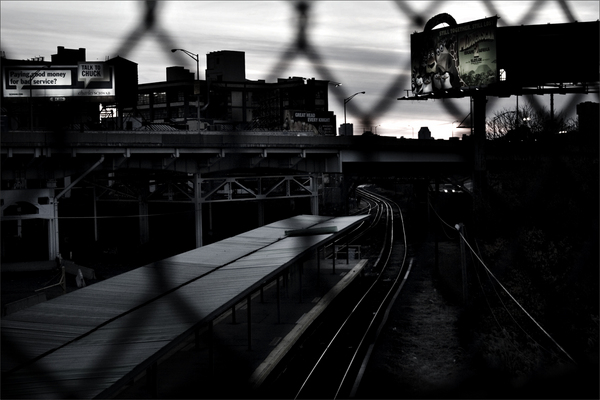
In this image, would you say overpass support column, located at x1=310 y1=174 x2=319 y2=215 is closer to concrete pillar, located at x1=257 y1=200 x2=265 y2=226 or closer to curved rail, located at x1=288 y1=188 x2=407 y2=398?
concrete pillar, located at x1=257 y1=200 x2=265 y2=226

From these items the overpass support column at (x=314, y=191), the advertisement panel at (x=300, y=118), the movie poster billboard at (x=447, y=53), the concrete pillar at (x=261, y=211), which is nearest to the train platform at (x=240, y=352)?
the advertisement panel at (x=300, y=118)

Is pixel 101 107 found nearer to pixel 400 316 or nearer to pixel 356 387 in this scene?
pixel 356 387

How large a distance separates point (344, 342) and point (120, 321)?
610 centimetres

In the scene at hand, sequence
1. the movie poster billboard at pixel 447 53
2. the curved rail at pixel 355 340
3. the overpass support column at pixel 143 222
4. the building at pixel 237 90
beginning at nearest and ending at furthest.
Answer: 1. the building at pixel 237 90
2. the movie poster billboard at pixel 447 53
3. the curved rail at pixel 355 340
4. the overpass support column at pixel 143 222

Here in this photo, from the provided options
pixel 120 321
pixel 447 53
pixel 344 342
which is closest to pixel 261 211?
pixel 344 342

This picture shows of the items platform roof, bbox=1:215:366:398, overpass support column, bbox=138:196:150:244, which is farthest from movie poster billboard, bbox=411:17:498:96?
overpass support column, bbox=138:196:150:244

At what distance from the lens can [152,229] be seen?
2862cm

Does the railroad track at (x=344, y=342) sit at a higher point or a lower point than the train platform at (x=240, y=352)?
lower

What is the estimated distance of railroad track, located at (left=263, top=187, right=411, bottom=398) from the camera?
7.82m

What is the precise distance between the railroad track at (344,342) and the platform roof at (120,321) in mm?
1421

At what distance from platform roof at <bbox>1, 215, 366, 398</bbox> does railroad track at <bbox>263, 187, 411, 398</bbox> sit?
55.9 inches

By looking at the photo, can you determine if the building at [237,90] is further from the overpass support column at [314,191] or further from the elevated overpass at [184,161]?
the overpass support column at [314,191]

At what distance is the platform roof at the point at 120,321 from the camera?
2.48m

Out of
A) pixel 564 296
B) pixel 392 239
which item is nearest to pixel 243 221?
pixel 392 239
